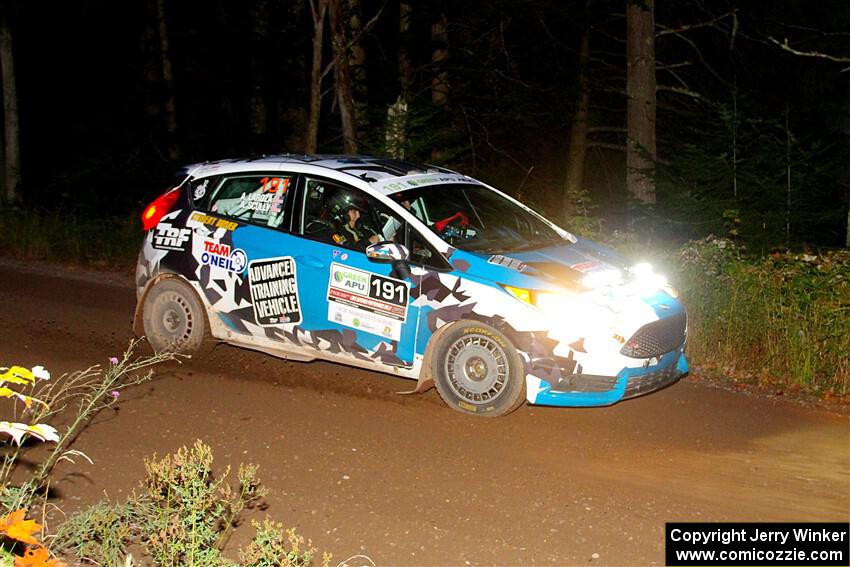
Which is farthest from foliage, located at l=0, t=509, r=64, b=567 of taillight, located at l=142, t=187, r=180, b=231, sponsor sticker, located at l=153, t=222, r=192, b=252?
taillight, located at l=142, t=187, r=180, b=231

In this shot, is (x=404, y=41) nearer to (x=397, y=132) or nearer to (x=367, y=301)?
(x=397, y=132)

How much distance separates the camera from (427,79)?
22.8m

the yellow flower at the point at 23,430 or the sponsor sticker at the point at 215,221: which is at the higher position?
the sponsor sticker at the point at 215,221

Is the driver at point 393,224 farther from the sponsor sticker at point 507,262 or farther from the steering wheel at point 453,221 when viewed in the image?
the sponsor sticker at point 507,262

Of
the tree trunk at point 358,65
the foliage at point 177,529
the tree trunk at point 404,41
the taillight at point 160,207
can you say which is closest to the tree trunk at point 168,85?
the tree trunk at point 358,65

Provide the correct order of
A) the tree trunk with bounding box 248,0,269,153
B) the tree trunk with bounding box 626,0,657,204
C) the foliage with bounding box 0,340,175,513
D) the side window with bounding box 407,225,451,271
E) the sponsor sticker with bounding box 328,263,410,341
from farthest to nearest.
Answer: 1. the tree trunk with bounding box 248,0,269,153
2. the tree trunk with bounding box 626,0,657,204
3. the sponsor sticker with bounding box 328,263,410,341
4. the side window with bounding box 407,225,451,271
5. the foliage with bounding box 0,340,175,513

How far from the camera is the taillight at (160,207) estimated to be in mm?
9562

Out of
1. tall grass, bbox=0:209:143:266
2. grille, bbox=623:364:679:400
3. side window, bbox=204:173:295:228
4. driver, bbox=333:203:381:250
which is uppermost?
side window, bbox=204:173:295:228

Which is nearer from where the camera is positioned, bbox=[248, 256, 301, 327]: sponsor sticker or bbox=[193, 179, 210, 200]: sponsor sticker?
bbox=[248, 256, 301, 327]: sponsor sticker

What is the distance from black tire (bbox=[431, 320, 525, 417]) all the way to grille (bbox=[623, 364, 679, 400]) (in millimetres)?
809

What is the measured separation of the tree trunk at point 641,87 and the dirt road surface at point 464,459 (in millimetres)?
9291

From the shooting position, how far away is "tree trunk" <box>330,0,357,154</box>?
16.8 metres

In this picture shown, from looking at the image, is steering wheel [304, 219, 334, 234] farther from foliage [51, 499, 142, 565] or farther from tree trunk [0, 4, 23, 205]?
tree trunk [0, 4, 23, 205]

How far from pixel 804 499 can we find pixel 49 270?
1138 centimetres
